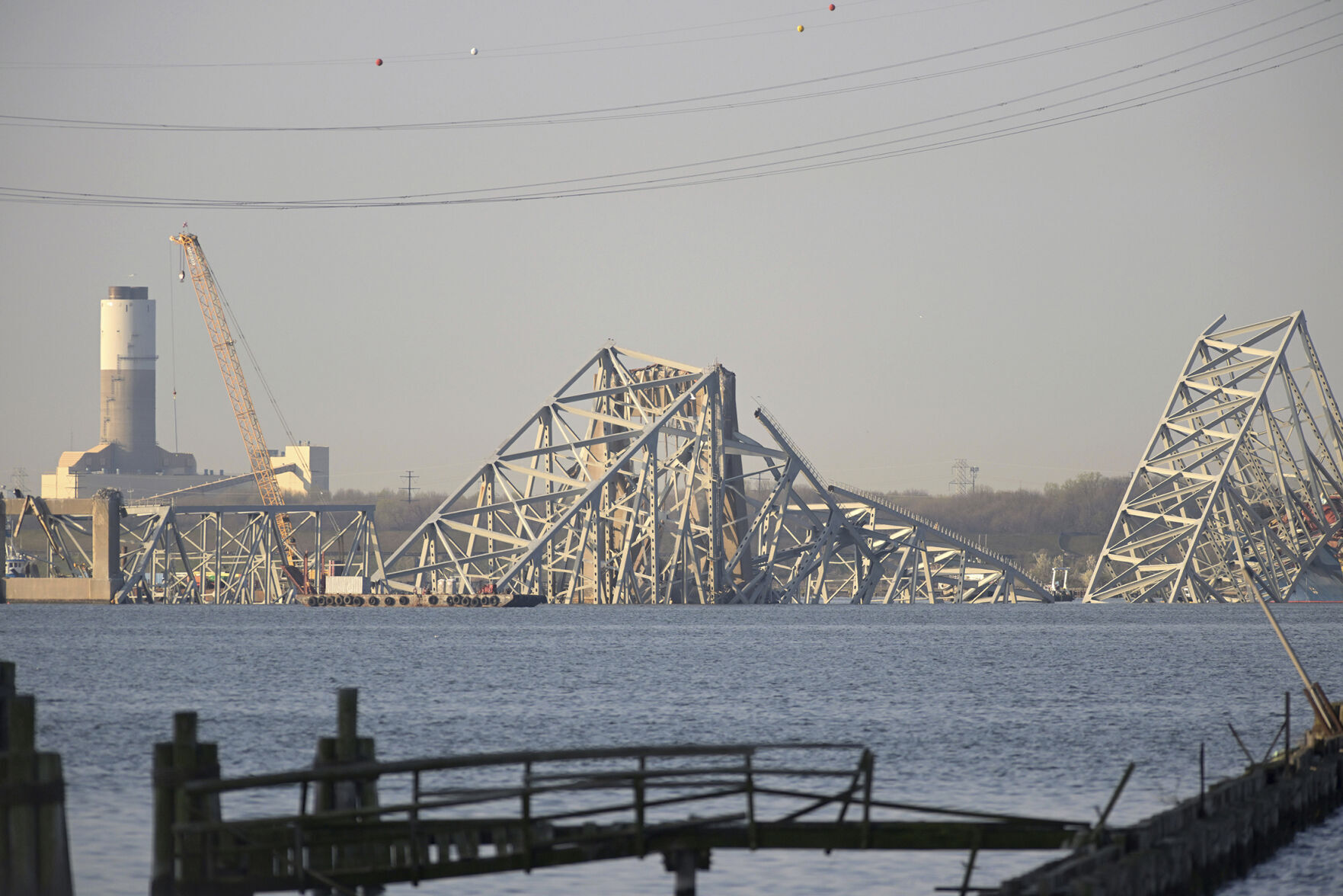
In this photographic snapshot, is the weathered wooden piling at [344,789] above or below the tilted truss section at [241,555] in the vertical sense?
below

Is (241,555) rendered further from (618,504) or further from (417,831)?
(417,831)

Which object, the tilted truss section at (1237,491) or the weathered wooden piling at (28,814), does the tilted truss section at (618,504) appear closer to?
the tilted truss section at (1237,491)

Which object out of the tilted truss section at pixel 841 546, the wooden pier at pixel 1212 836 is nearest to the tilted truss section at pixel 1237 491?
the tilted truss section at pixel 841 546

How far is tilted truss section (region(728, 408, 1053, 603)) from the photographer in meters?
118

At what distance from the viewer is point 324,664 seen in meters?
57.1

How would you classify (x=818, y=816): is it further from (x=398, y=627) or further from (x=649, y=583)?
(x=649, y=583)

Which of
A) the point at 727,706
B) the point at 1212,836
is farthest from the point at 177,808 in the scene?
the point at 727,706

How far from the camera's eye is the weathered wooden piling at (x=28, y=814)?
1331 centimetres

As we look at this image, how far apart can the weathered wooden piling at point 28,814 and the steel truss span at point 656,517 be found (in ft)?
314

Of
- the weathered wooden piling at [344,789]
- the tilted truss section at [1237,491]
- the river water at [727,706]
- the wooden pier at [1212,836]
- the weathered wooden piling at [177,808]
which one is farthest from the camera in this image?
the tilted truss section at [1237,491]

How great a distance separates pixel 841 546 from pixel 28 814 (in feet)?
363

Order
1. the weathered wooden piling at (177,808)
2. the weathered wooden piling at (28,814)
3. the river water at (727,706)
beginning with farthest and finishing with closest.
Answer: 1. the river water at (727,706)
2. the weathered wooden piling at (177,808)
3. the weathered wooden piling at (28,814)

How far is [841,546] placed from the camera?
122 meters

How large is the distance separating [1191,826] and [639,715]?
72.1ft
